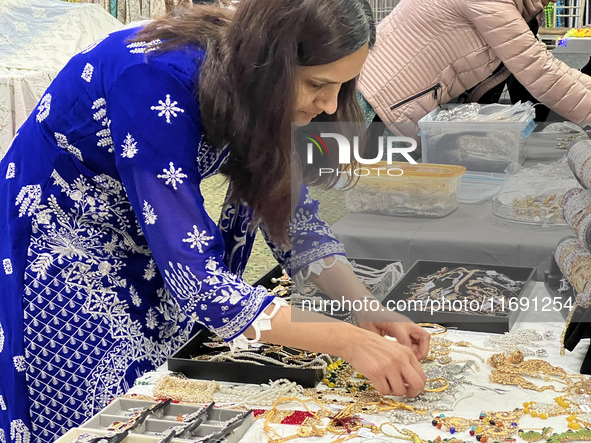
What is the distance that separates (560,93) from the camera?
83.0 inches

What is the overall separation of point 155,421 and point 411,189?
0.94m

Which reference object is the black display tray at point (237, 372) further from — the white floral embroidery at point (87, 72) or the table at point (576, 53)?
the table at point (576, 53)

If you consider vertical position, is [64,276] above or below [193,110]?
below

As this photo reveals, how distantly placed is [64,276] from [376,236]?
76 centimetres

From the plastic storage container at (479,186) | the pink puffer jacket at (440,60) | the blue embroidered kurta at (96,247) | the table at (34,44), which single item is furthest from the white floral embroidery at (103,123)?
the table at (34,44)

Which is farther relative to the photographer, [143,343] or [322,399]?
[143,343]

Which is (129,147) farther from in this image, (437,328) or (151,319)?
(437,328)

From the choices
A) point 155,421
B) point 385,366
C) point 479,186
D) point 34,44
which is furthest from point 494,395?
point 34,44

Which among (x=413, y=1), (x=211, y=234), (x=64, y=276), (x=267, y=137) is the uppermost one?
(x=413, y=1)

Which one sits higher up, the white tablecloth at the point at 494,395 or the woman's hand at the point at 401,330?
the woman's hand at the point at 401,330

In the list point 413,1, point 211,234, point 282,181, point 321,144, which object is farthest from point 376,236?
point 413,1

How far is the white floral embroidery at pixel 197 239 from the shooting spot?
2.64 ft

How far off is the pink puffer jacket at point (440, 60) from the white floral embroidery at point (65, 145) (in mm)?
1300

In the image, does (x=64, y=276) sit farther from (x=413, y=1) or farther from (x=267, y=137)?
(x=413, y=1)
